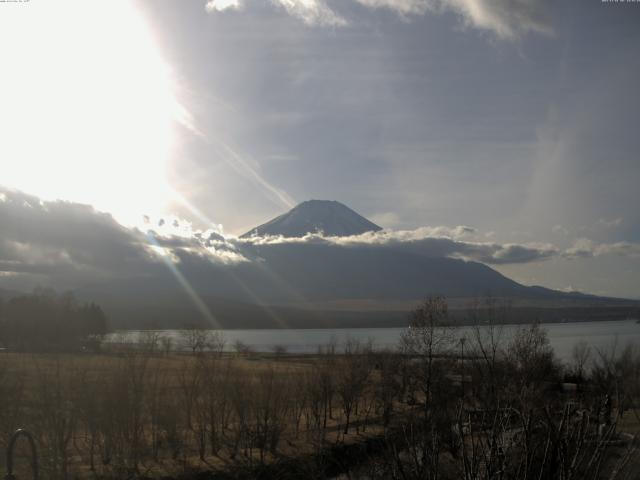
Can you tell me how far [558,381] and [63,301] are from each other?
90.4m

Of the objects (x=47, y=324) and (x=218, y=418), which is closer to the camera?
(x=218, y=418)

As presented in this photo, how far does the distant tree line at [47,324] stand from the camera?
89312mm

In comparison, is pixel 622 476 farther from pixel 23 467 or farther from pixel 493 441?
pixel 23 467

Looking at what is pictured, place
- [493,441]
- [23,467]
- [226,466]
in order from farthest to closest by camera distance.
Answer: [226,466], [23,467], [493,441]

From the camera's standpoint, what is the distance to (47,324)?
311ft

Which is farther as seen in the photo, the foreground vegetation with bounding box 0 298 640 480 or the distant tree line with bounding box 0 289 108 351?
the distant tree line with bounding box 0 289 108 351

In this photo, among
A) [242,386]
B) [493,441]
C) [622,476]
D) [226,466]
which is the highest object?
[493,441]

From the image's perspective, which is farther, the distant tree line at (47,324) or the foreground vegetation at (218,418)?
the distant tree line at (47,324)

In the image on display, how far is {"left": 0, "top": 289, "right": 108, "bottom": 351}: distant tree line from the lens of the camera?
89.3 meters

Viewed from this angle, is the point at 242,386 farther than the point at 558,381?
No

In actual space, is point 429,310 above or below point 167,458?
above

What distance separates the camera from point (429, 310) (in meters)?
45.9

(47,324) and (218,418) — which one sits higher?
(47,324)

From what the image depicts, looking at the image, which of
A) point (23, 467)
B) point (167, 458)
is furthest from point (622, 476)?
point (167, 458)
